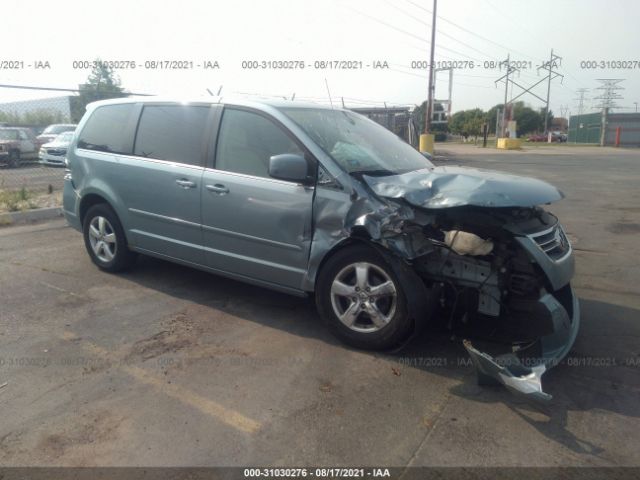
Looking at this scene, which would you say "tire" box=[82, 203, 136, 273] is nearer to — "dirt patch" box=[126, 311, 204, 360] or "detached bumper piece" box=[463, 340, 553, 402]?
"dirt patch" box=[126, 311, 204, 360]

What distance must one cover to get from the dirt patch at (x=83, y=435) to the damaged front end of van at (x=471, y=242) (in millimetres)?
1800

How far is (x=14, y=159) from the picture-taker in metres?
18.7

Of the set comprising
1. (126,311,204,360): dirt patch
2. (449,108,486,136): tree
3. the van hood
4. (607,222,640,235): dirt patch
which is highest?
(449,108,486,136): tree

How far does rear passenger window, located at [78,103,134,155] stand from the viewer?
17.1 ft

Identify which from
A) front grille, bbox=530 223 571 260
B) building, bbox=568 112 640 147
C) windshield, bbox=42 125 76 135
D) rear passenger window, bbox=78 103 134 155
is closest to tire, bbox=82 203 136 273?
rear passenger window, bbox=78 103 134 155

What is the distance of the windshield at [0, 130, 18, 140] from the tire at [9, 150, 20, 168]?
1.78 ft

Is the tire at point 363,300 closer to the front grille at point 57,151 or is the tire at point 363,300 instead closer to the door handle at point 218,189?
the door handle at point 218,189

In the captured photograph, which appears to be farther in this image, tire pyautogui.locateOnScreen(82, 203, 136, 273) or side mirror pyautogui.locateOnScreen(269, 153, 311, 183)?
tire pyautogui.locateOnScreen(82, 203, 136, 273)

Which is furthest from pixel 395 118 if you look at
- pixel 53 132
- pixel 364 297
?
pixel 364 297

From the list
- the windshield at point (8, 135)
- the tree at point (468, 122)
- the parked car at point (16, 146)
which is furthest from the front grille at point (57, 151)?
the tree at point (468, 122)

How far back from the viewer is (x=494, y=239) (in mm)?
3473

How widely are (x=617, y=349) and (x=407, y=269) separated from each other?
1715 mm

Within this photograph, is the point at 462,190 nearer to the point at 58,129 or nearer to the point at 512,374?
the point at 512,374

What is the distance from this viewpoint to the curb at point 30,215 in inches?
322
